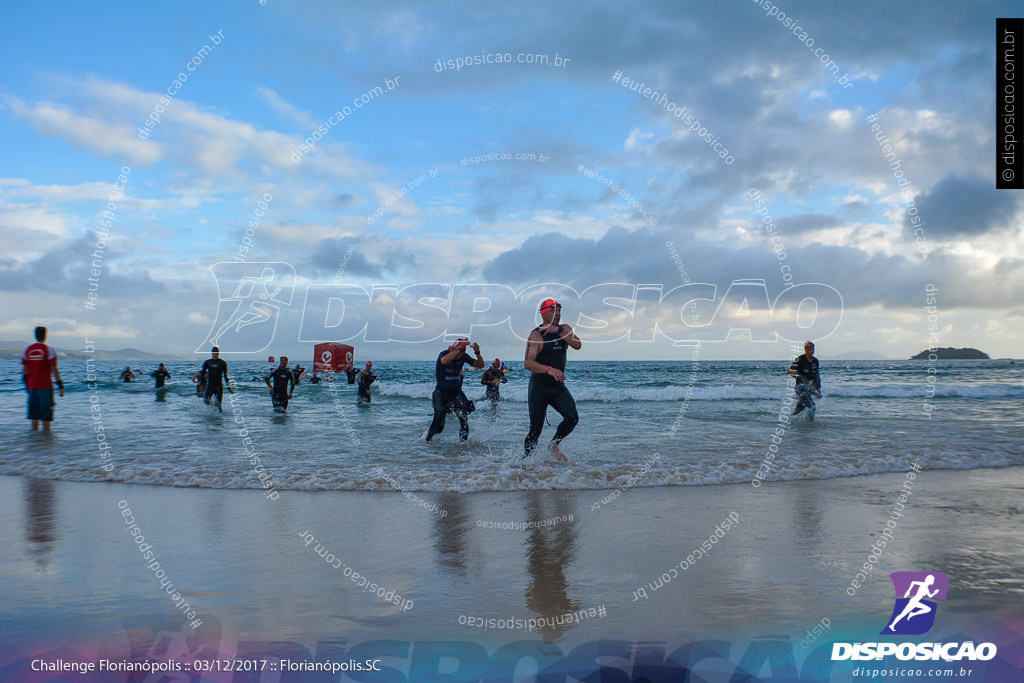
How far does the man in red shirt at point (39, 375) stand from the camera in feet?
39.7

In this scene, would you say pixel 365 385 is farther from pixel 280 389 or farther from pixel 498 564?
pixel 498 564

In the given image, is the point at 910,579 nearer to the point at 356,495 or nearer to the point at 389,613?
the point at 389,613

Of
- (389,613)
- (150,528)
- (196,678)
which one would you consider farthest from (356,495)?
Answer: (196,678)

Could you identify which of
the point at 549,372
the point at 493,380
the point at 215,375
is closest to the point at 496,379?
the point at 493,380

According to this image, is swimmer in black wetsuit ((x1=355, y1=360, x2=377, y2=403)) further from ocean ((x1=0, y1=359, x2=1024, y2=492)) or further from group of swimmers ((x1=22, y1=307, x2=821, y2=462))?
group of swimmers ((x1=22, y1=307, x2=821, y2=462))

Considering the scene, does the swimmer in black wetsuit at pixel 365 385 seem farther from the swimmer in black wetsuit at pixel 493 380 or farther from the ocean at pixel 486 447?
the swimmer in black wetsuit at pixel 493 380

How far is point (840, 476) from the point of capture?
800 cm

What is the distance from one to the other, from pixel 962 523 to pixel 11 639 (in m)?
7.05

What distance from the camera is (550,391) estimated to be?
7.83 m

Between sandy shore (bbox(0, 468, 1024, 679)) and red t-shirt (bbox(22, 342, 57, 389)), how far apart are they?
718 cm

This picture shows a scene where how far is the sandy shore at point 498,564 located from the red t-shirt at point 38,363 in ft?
23.6

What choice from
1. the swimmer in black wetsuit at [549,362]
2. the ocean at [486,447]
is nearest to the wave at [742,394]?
the ocean at [486,447]

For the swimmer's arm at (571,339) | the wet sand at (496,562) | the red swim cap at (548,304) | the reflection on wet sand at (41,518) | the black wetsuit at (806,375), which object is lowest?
the reflection on wet sand at (41,518)

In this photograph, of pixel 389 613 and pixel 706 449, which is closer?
pixel 389 613
